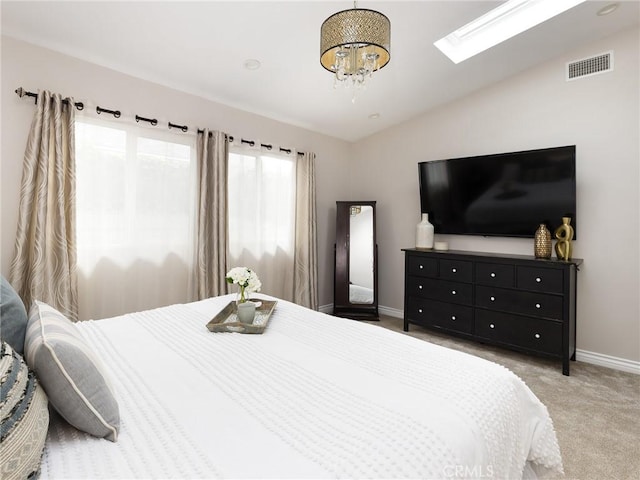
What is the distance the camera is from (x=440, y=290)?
10.9 ft

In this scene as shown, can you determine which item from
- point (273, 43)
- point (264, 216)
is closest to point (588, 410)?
point (264, 216)

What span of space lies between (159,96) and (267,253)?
6.11 feet

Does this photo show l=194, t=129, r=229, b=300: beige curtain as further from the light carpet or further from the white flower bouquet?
the light carpet

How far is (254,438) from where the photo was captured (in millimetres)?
823

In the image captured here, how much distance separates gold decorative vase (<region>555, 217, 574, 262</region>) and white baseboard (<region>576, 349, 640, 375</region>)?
0.95m

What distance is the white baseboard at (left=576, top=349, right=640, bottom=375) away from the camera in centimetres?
268

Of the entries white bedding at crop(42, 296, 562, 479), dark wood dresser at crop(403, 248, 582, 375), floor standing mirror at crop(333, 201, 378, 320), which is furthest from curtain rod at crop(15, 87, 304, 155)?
dark wood dresser at crop(403, 248, 582, 375)

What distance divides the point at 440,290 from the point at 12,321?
323cm

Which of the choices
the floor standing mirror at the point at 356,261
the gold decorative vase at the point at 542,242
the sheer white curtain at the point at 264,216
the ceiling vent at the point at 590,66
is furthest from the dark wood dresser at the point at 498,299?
the ceiling vent at the point at 590,66

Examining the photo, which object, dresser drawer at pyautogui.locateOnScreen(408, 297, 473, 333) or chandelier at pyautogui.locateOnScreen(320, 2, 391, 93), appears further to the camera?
dresser drawer at pyautogui.locateOnScreen(408, 297, 473, 333)

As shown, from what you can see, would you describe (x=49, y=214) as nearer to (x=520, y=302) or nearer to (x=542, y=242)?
(x=520, y=302)

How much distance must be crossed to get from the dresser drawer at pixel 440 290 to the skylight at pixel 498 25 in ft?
6.95

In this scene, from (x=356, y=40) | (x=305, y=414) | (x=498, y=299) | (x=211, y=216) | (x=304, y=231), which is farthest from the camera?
(x=304, y=231)

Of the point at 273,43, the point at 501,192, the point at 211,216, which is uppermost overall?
the point at 273,43
